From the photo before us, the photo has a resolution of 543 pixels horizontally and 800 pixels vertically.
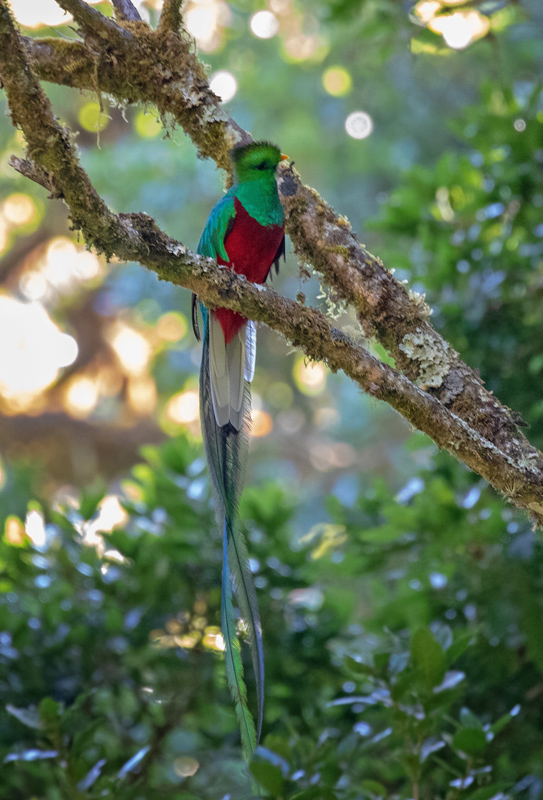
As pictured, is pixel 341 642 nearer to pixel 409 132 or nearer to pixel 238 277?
pixel 238 277

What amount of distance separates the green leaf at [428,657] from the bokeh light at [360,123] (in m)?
3.90

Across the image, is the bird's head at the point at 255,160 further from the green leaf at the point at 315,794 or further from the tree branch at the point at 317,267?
the green leaf at the point at 315,794

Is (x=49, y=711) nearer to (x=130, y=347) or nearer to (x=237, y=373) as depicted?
(x=237, y=373)

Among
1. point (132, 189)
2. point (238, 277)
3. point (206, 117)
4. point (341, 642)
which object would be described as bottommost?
point (341, 642)

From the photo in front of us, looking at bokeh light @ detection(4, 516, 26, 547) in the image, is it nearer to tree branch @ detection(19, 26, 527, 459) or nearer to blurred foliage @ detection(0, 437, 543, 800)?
blurred foliage @ detection(0, 437, 543, 800)

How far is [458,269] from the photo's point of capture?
2.02 meters

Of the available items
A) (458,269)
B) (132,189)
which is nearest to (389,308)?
(458,269)

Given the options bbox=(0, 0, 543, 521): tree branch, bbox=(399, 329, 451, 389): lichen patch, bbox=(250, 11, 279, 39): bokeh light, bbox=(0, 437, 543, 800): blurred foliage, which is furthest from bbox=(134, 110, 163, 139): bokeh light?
bbox=(399, 329, 451, 389): lichen patch

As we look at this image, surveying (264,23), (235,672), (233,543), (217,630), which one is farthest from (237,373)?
(264,23)

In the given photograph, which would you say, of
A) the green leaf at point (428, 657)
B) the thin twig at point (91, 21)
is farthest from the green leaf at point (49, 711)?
the thin twig at point (91, 21)

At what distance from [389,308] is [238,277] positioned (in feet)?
0.97

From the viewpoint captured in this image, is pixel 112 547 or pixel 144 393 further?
pixel 144 393

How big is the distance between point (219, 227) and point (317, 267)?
1.29ft

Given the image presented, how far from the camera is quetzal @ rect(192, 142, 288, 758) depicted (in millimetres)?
1151
